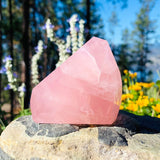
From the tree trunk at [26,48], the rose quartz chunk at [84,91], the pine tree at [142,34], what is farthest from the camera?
the pine tree at [142,34]

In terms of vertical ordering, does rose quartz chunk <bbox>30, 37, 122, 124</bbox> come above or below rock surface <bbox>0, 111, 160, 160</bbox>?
above

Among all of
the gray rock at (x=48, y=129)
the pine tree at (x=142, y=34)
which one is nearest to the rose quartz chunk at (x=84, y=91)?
the gray rock at (x=48, y=129)

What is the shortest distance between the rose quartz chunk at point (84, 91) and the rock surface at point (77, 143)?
0.25 ft

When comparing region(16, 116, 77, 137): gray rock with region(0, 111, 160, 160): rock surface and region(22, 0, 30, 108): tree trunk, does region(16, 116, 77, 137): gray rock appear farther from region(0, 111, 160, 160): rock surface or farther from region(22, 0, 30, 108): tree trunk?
region(22, 0, 30, 108): tree trunk

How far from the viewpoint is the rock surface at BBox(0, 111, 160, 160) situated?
1082mm

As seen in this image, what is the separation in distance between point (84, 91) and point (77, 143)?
310 mm

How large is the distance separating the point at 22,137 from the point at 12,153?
11 cm

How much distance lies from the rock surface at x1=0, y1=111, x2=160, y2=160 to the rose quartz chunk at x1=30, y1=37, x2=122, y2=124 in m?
0.08

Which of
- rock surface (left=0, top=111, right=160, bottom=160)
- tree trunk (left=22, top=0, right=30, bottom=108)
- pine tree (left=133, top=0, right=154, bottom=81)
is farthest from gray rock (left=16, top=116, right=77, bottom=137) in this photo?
pine tree (left=133, top=0, right=154, bottom=81)

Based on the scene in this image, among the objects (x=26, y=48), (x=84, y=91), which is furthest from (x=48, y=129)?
(x=26, y=48)

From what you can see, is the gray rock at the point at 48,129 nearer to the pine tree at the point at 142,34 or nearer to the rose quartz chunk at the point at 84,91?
the rose quartz chunk at the point at 84,91

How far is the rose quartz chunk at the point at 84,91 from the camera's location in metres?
1.19

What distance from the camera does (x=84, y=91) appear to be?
1.19 meters

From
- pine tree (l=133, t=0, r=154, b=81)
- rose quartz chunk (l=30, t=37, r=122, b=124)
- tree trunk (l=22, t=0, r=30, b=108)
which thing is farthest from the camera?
pine tree (l=133, t=0, r=154, b=81)
